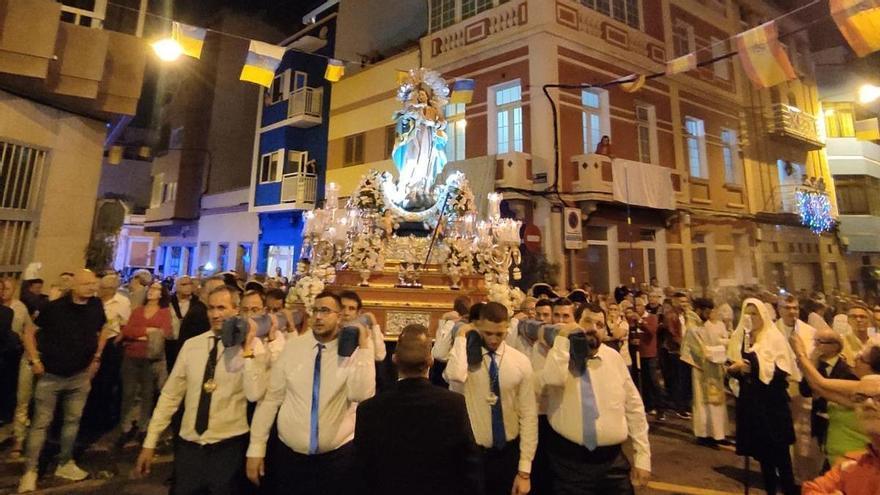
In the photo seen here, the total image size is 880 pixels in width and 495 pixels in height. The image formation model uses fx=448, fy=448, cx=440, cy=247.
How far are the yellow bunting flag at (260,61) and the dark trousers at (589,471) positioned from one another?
8.58 m

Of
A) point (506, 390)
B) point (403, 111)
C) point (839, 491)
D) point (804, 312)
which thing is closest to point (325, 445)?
point (506, 390)

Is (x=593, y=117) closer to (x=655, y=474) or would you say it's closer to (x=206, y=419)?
(x=655, y=474)

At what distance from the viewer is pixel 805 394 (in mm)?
4043

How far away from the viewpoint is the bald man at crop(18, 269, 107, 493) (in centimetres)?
412

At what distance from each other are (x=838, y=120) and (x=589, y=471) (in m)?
26.3

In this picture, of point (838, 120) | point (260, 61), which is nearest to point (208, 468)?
point (260, 61)

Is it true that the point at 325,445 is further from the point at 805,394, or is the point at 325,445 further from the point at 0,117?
the point at 0,117

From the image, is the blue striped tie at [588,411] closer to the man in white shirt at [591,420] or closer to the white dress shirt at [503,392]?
the man in white shirt at [591,420]

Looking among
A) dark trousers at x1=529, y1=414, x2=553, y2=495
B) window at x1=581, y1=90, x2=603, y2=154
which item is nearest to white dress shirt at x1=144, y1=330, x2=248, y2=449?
dark trousers at x1=529, y1=414, x2=553, y2=495

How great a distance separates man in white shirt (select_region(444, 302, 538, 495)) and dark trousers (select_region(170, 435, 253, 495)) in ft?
4.99

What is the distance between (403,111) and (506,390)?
22.8 feet

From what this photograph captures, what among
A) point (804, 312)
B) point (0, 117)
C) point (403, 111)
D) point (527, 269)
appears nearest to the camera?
point (0, 117)

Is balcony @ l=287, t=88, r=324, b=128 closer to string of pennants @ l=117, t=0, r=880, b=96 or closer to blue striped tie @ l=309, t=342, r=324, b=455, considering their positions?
string of pennants @ l=117, t=0, r=880, b=96

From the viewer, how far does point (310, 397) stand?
9.40 ft
